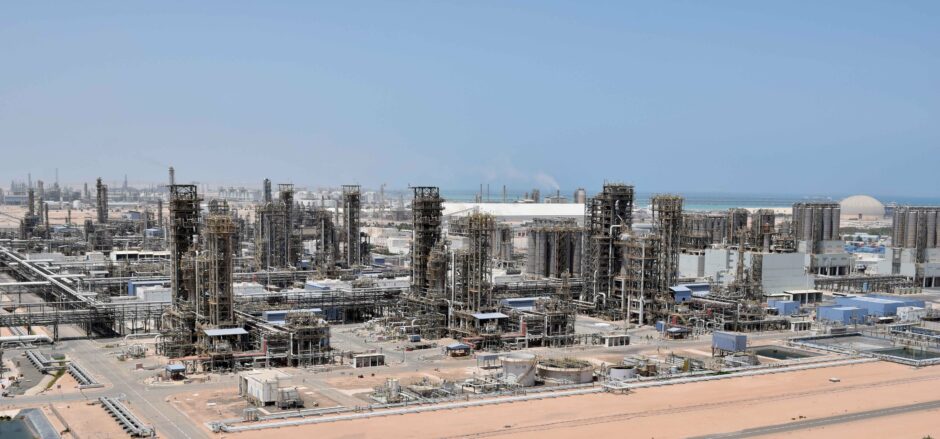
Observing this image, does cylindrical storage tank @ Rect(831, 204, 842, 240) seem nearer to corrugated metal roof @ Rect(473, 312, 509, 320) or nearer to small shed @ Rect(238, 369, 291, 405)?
corrugated metal roof @ Rect(473, 312, 509, 320)

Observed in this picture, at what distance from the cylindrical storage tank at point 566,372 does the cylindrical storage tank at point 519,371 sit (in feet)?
3.68

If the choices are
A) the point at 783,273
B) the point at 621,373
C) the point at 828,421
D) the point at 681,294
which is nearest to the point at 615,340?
the point at 621,373

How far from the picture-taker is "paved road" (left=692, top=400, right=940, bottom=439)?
42.0 meters

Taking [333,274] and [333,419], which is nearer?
[333,419]

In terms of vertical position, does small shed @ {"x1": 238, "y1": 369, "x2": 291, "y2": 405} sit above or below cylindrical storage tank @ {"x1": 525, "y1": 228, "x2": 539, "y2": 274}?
below

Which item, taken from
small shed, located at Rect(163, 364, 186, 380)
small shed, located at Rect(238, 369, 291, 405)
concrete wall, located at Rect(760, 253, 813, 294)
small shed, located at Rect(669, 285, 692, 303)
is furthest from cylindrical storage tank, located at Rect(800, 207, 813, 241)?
small shed, located at Rect(163, 364, 186, 380)

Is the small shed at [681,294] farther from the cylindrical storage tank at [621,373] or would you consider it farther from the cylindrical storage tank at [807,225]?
the cylindrical storage tank at [807,225]

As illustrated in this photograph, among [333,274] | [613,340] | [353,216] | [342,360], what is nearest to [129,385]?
[342,360]

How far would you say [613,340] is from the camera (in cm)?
6494

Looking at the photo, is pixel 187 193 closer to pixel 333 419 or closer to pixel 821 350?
pixel 333 419

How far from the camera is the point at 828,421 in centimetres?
4488

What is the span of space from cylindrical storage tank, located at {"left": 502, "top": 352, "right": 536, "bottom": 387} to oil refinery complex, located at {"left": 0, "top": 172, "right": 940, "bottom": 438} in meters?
0.15

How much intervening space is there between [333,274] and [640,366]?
4422cm

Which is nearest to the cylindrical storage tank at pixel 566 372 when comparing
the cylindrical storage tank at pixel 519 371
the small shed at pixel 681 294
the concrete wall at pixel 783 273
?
the cylindrical storage tank at pixel 519 371
